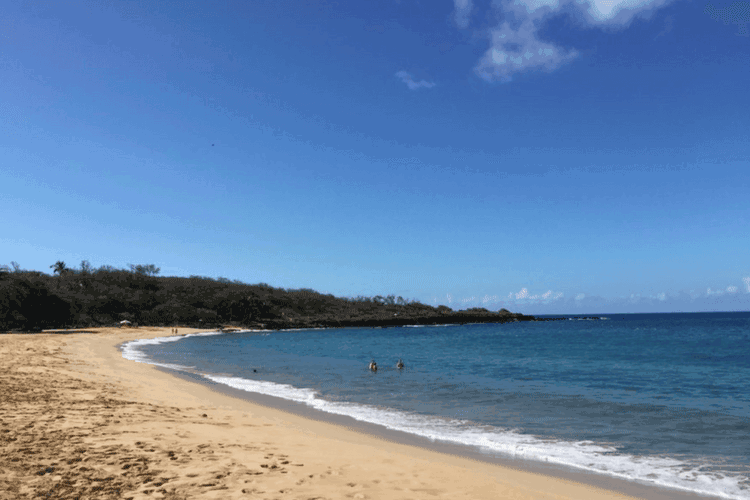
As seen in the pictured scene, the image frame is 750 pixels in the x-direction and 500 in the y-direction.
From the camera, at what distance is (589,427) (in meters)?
12.1

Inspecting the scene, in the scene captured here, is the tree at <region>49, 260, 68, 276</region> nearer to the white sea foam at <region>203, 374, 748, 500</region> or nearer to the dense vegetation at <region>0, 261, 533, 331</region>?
the dense vegetation at <region>0, 261, 533, 331</region>

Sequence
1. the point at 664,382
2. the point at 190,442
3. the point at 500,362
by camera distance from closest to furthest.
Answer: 1. the point at 190,442
2. the point at 664,382
3. the point at 500,362

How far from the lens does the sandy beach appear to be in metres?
6.07

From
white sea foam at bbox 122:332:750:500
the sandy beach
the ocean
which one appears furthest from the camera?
the ocean

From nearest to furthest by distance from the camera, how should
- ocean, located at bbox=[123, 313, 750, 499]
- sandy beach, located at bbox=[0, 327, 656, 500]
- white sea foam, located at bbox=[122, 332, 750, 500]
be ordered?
sandy beach, located at bbox=[0, 327, 656, 500] → white sea foam, located at bbox=[122, 332, 750, 500] → ocean, located at bbox=[123, 313, 750, 499]

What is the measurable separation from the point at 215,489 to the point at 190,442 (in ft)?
9.48

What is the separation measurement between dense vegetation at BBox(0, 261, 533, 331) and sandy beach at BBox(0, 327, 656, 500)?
55632 millimetres

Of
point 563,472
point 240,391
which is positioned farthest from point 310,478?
point 240,391

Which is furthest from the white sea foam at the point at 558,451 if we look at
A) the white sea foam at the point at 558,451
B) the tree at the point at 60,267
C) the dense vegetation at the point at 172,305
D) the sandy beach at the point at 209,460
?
the tree at the point at 60,267

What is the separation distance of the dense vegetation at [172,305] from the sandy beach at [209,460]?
5563cm

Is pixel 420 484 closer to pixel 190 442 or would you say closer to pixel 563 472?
pixel 563 472

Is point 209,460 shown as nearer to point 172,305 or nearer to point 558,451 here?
point 558,451

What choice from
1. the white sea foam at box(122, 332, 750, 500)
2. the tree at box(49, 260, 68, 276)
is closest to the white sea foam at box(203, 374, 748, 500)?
the white sea foam at box(122, 332, 750, 500)

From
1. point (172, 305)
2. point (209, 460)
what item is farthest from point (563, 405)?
point (172, 305)
